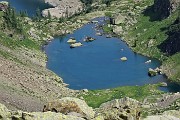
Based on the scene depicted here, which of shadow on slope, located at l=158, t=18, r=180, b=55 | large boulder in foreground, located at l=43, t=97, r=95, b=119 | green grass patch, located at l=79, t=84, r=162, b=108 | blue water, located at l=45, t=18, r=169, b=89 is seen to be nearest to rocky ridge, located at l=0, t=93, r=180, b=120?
large boulder in foreground, located at l=43, t=97, r=95, b=119

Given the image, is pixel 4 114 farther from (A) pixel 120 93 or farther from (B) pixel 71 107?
(A) pixel 120 93

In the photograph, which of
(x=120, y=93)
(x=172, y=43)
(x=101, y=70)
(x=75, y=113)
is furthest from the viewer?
(x=172, y=43)

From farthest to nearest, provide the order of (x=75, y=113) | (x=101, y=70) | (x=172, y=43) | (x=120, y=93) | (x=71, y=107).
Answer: (x=172, y=43)
(x=101, y=70)
(x=120, y=93)
(x=71, y=107)
(x=75, y=113)

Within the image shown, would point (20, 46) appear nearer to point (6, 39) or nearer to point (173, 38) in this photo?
point (6, 39)

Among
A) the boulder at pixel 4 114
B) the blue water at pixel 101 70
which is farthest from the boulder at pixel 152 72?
the boulder at pixel 4 114

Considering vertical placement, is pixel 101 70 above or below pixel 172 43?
below

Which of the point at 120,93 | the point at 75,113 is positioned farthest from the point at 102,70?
the point at 75,113

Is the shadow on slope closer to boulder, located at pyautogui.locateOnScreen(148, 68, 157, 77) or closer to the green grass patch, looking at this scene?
boulder, located at pyautogui.locateOnScreen(148, 68, 157, 77)

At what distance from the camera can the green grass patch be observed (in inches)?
5517

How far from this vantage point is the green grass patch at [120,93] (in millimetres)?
140125

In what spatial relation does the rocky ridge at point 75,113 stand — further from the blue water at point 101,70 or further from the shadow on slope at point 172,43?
the shadow on slope at point 172,43

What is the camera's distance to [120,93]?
483 feet

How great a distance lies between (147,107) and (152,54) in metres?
83.7

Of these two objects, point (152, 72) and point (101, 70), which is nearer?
point (152, 72)
